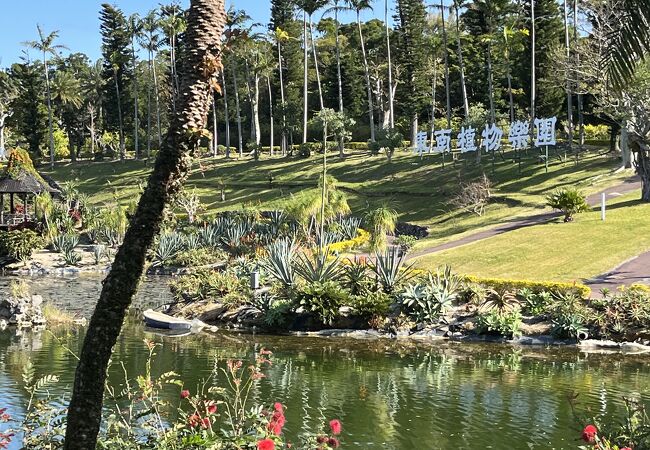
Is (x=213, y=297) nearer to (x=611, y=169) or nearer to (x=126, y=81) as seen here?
(x=611, y=169)

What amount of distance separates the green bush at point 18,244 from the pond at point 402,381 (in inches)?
684

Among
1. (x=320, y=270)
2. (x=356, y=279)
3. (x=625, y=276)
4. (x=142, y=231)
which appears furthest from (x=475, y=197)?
(x=142, y=231)

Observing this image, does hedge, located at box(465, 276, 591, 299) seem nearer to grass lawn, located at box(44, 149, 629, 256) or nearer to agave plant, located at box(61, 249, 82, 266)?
grass lawn, located at box(44, 149, 629, 256)

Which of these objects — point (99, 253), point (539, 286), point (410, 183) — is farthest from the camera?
point (410, 183)

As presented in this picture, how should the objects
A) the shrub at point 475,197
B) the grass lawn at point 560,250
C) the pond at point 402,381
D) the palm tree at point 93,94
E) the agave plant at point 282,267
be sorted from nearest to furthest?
the pond at point 402,381
the agave plant at point 282,267
the grass lawn at point 560,250
the shrub at point 475,197
the palm tree at point 93,94

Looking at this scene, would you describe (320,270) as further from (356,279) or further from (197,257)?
(197,257)

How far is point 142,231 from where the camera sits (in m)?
5.14

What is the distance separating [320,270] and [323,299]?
3.56 feet

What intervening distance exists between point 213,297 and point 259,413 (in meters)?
14.9

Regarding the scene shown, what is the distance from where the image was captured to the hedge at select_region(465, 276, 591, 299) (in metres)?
17.8

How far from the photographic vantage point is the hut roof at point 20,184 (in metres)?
36.8

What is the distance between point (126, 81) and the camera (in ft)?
249

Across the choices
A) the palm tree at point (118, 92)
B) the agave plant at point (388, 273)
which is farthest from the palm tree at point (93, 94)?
the agave plant at point (388, 273)

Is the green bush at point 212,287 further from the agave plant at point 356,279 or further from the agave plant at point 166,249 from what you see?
the agave plant at point 166,249
